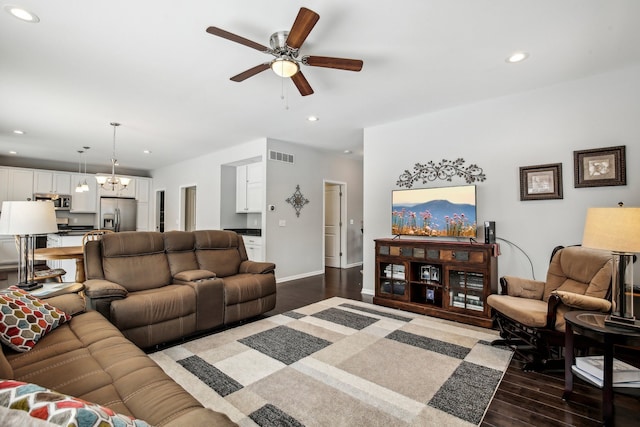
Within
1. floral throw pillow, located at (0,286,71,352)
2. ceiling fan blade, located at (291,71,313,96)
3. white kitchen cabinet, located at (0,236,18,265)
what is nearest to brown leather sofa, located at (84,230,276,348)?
floral throw pillow, located at (0,286,71,352)

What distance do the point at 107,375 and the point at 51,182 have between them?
28.4 feet

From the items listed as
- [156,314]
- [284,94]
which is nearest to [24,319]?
[156,314]

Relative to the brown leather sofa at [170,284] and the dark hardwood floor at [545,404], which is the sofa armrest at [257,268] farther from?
the dark hardwood floor at [545,404]

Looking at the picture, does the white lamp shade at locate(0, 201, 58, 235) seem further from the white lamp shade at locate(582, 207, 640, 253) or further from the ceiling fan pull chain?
the white lamp shade at locate(582, 207, 640, 253)

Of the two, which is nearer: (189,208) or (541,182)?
(541,182)

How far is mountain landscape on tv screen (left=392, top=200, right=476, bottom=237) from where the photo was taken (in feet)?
12.4

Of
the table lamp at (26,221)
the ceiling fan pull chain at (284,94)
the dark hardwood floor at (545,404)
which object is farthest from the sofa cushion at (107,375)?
the ceiling fan pull chain at (284,94)

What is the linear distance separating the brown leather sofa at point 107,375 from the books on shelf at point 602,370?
2.32 meters

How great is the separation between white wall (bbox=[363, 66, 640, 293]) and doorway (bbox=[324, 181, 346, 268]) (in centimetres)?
299

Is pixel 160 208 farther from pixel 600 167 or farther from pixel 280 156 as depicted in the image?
pixel 600 167

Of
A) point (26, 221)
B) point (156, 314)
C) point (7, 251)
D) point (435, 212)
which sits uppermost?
point (435, 212)

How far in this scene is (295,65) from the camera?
2.38 m

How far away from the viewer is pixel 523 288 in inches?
119

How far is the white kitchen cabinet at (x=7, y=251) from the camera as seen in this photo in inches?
270
